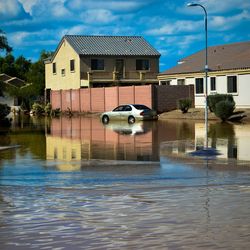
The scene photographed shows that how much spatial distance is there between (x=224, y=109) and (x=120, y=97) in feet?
53.3

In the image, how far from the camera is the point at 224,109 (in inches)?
1543

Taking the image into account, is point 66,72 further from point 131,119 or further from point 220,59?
point 131,119

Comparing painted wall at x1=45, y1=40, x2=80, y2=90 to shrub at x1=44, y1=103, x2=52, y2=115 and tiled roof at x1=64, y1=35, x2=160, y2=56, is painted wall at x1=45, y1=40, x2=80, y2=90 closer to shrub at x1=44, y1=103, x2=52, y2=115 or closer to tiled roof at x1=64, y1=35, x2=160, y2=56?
tiled roof at x1=64, y1=35, x2=160, y2=56

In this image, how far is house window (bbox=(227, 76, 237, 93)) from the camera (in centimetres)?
4453

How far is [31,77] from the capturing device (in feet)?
269

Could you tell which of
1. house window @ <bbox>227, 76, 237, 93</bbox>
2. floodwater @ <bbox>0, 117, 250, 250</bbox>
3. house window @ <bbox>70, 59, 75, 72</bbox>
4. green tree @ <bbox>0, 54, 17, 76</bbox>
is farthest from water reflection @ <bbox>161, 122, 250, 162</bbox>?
green tree @ <bbox>0, 54, 17, 76</bbox>

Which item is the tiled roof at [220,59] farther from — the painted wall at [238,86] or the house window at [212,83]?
the house window at [212,83]

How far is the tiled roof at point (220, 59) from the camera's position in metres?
45.3

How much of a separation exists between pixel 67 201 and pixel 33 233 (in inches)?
98.3

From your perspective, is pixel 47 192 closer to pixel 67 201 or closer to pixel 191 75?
pixel 67 201

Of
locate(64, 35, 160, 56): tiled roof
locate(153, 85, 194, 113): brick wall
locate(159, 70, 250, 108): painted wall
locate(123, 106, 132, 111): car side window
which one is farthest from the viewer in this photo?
locate(64, 35, 160, 56): tiled roof

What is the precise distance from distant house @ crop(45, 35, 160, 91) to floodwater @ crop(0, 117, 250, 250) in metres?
45.2

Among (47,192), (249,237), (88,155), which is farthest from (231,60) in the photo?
(249,237)

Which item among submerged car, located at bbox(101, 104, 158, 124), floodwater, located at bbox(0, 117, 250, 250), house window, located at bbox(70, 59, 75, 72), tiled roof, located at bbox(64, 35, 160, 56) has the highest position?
tiled roof, located at bbox(64, 35, 160, 56)
